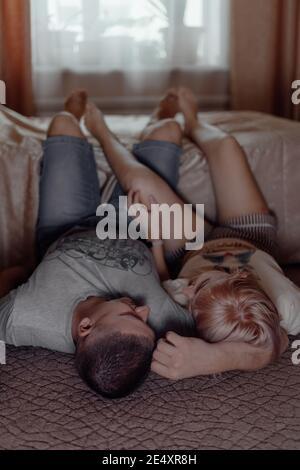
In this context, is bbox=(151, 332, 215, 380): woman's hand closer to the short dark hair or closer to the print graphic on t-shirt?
the short dark hair

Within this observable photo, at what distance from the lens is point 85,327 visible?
106 centimetres

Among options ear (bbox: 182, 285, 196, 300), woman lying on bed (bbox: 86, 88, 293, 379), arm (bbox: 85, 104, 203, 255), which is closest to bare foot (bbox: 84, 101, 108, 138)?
woman lying on bed (bbox: 86, 88, 293, 379)

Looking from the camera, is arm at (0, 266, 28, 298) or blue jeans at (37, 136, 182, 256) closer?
arm at (0, 266, 28, 298)

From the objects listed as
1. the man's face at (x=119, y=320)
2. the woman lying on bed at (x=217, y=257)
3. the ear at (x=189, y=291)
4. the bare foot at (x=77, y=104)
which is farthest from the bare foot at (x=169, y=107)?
the man's face at (x=119, y=320)

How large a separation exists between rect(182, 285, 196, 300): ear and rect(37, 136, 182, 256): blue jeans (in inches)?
13.1

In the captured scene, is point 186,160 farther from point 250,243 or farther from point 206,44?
point 206,44

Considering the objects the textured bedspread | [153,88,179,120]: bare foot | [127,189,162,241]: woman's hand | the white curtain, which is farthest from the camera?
the white curtain

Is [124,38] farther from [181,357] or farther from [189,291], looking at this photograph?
[181,357]

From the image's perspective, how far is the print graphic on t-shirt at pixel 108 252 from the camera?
49.5 inches

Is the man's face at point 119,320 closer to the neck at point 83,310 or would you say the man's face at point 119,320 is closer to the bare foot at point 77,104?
the neck at point 83,310

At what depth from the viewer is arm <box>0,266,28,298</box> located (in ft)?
4.39

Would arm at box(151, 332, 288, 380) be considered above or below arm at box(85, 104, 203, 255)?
below

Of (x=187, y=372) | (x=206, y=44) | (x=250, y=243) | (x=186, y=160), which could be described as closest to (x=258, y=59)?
(x=206, y=44)
